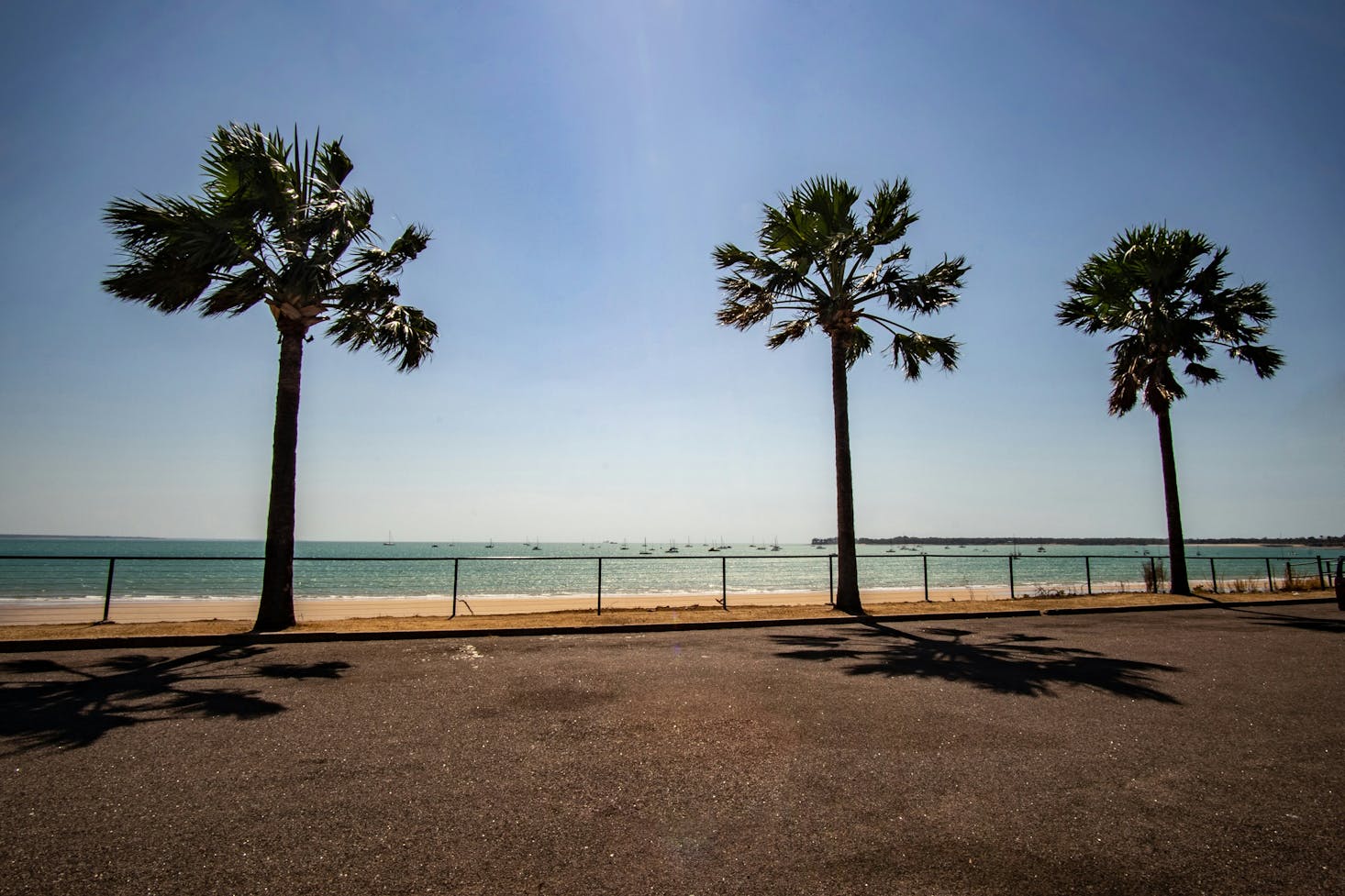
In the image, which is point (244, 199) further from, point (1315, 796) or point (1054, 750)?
point (1315, 796)

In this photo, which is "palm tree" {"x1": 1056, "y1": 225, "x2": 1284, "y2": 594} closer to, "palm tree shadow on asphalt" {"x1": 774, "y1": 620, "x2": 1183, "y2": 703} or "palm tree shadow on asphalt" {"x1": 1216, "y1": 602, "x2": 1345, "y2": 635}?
"palm tree shadow on asphalt" {"x1": 1216, "y1": 602, "x2": 1345, "y2": 635}

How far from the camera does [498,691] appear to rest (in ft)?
22.5

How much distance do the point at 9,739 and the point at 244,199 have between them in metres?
10.1

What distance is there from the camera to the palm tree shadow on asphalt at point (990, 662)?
7.21 metres

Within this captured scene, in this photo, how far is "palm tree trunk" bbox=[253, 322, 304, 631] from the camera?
12039mm

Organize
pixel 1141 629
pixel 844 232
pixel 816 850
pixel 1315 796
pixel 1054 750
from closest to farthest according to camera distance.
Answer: pixel 816 850 → pixel 1315 796 → pixel 1054 750 → pixel 1141 629 → pixel 844 232

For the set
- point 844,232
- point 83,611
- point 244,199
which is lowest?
point 83,611

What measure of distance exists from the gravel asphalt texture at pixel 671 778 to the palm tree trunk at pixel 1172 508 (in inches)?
490

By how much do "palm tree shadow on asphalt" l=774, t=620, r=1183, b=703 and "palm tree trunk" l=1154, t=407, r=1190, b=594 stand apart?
38.1ft

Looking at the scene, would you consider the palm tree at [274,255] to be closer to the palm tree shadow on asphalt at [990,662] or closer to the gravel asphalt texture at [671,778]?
the gravel asphalt texture at [671,778]

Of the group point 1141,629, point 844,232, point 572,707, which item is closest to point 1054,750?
point 572,707

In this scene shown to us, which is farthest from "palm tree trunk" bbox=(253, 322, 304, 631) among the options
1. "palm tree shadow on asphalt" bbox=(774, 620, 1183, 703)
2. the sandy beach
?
"palm tree shadow on asphalt" bbox=(774, 620, 1183, 703)

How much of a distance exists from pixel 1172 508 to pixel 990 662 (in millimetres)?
15292

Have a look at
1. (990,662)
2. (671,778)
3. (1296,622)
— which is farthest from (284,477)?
(1296,622)
